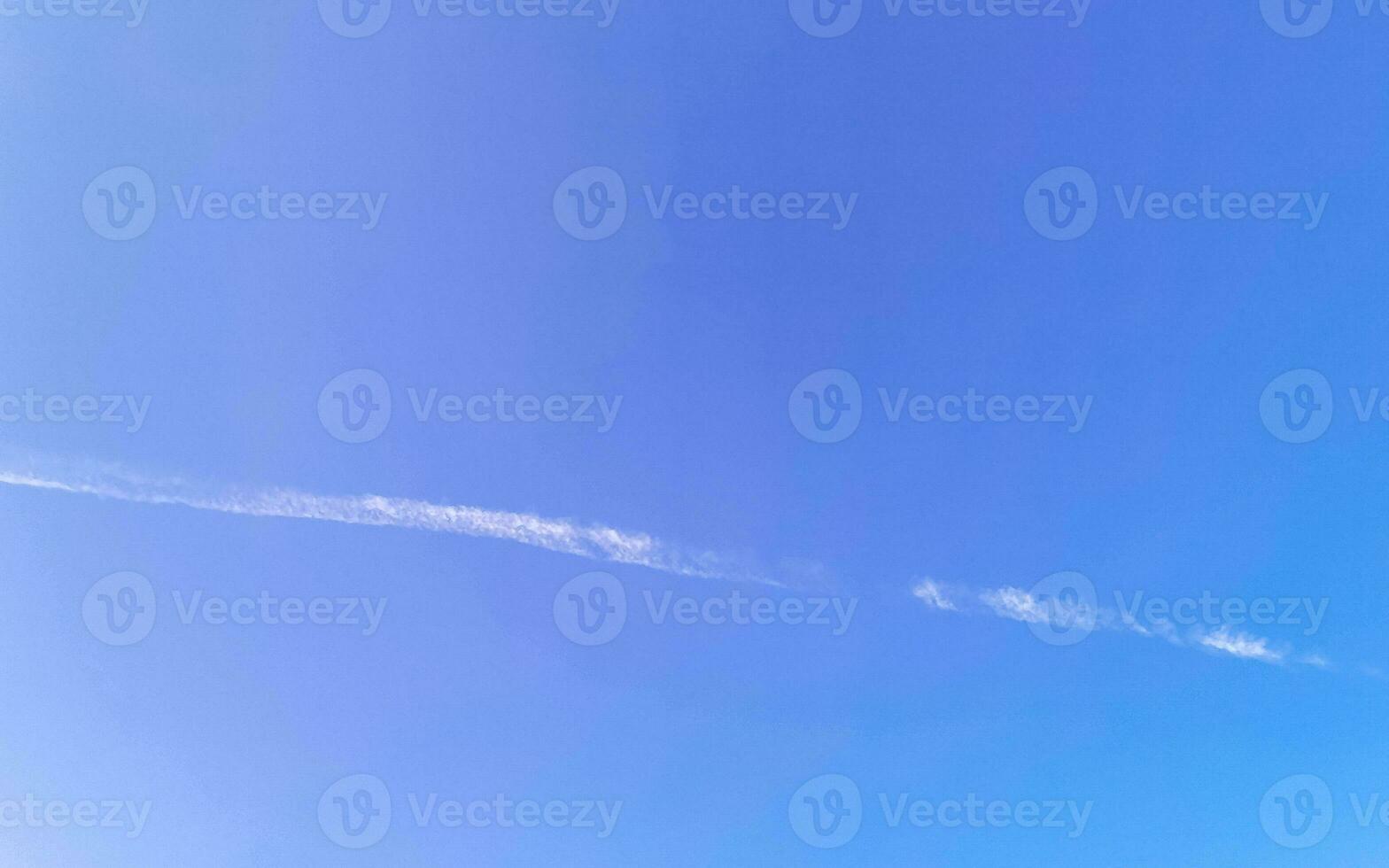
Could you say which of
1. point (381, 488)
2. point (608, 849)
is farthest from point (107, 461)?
point (608, 849)

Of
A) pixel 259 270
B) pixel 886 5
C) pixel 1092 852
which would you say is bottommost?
pixel 1092 852

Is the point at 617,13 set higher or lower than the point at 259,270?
higher

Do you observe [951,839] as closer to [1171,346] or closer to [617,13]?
[1171,346]

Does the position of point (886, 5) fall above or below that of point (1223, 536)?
above

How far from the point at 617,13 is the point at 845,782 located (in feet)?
12.2

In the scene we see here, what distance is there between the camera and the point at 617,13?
3281mm

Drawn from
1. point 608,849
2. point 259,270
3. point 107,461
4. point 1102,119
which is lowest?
point 608,849

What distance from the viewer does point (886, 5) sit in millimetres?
3287

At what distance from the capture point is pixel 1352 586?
329 centimetres

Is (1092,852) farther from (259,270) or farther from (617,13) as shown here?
(259,270)

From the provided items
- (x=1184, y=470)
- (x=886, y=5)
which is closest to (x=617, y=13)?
(x=886, y=5)

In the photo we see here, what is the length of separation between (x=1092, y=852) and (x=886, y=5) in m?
4.05

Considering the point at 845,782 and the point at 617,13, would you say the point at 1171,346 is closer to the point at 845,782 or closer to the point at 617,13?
the point at 845,782

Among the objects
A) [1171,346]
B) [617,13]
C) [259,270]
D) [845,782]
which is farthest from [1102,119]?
[259,270]
